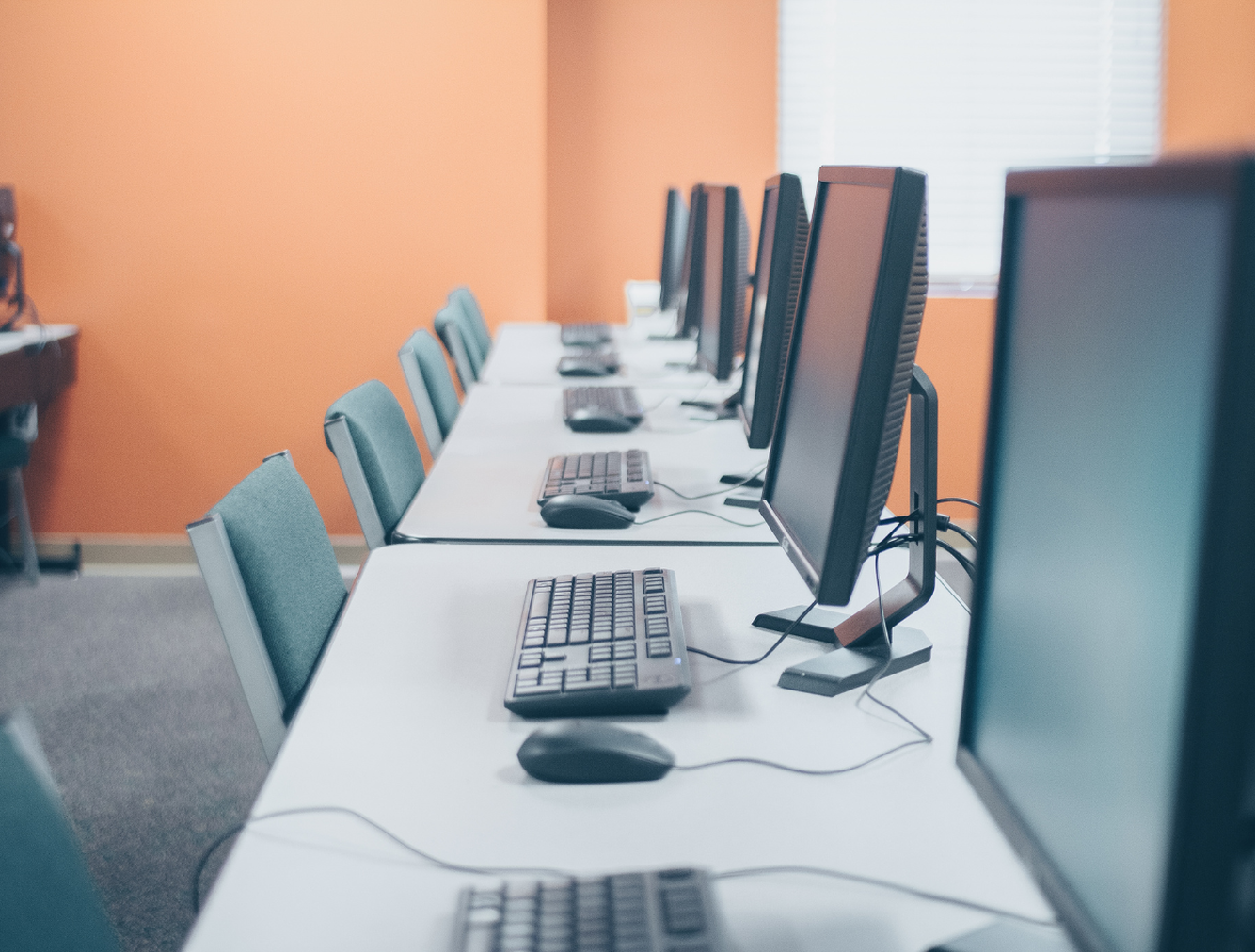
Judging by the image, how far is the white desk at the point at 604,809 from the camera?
0.71 m

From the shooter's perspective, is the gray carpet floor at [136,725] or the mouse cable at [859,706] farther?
the gray carpet floor at [136,725]

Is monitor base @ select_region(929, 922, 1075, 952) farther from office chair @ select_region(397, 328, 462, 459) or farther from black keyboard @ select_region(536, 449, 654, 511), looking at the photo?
office chair @ select_region(397, 328, 462, 459)

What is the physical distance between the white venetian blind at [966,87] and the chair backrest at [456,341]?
1639 mm

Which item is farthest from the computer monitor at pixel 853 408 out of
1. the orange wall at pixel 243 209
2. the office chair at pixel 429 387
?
the orange wall at pixel 243 209

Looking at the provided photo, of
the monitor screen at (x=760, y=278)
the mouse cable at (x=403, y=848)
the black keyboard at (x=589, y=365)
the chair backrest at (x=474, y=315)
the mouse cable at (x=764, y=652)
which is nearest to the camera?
the mouse cable at (x=403, y=848)

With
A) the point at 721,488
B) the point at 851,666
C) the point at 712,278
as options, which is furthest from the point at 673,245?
the point at 851,666

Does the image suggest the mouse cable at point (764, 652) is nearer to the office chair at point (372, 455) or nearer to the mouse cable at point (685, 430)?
the office chair at point (372, 455)

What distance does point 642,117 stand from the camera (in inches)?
159

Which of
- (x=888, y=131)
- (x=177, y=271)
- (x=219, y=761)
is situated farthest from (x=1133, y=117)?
(x=219, y=761)

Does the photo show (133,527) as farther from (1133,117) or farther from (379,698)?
(1133,117)

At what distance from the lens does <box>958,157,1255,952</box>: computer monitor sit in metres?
0.43

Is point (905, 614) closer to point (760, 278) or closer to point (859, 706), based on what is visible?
point (859, 706)

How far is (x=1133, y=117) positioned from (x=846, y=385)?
3.88 meters

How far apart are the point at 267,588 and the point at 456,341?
1.82 m
